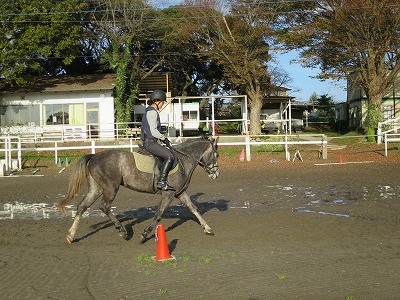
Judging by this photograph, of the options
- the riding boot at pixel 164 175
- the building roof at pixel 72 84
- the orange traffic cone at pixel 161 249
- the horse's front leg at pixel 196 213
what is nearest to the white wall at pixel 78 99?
the building roof at pixel 72 84

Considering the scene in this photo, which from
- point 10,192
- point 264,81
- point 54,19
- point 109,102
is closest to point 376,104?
point 264,81

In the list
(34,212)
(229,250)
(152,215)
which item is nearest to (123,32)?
(34,212)

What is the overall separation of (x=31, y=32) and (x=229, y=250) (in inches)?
1340

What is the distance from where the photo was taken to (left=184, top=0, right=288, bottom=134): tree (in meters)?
40.5

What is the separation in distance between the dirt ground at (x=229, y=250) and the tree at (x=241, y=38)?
2620 cm

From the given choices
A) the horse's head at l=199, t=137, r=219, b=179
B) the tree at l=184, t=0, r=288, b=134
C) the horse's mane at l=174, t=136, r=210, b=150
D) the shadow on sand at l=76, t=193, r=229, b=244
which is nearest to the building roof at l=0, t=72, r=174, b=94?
the tree at l=184, t=0, r=288, b=134

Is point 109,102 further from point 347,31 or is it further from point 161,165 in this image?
point 161,165

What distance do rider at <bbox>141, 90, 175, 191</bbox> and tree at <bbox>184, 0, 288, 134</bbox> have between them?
3177cm

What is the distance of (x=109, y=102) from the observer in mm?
40125

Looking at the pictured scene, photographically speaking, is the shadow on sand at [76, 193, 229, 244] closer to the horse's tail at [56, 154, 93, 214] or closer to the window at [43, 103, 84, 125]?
the horse's tail at [56, 154, 93, 214]

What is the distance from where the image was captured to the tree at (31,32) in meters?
37.8

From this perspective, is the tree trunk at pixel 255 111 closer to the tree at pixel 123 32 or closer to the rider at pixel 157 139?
the tree at pixel 123 32

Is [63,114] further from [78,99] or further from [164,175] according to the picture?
[164,175]

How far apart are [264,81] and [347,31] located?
9065mm
